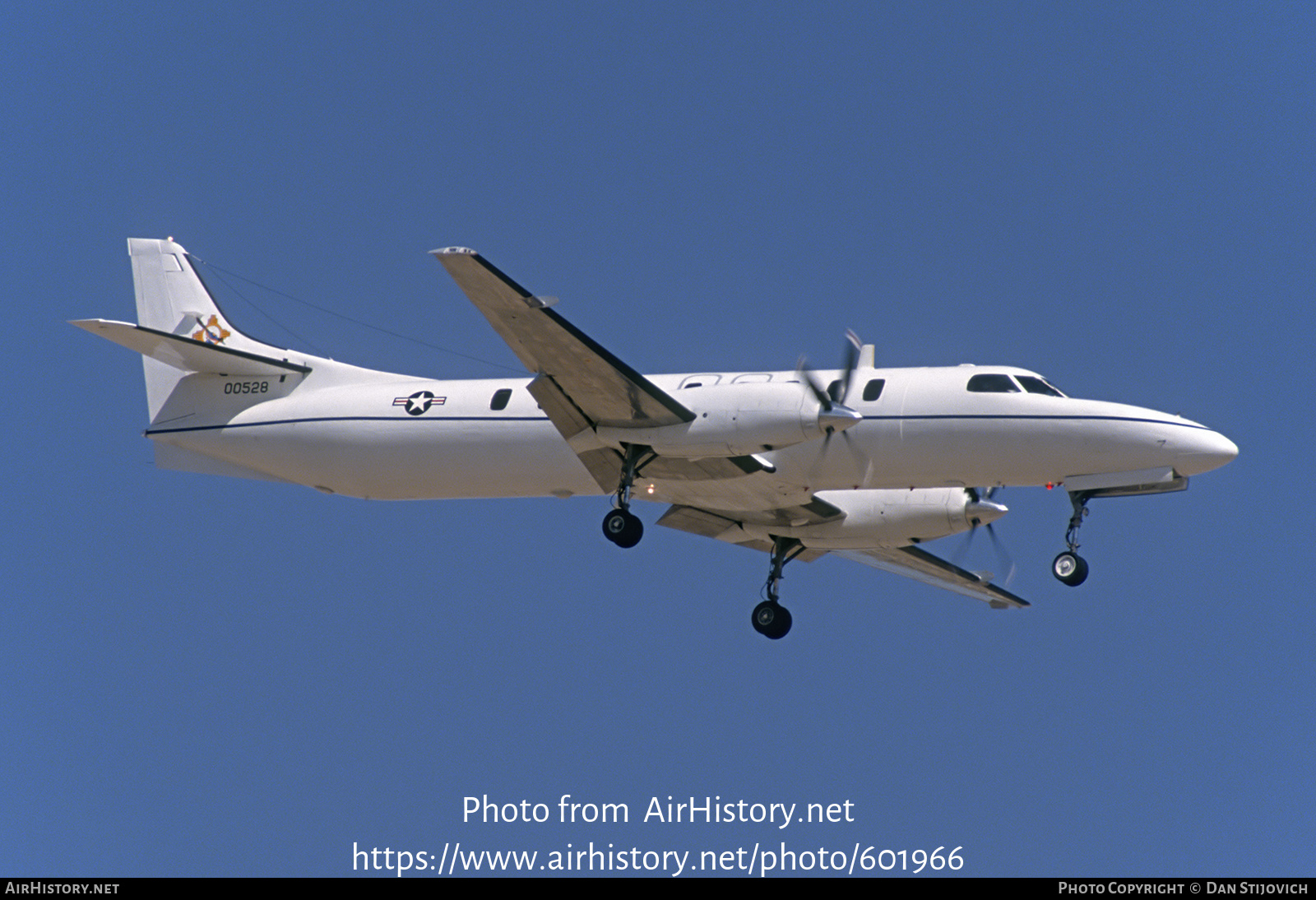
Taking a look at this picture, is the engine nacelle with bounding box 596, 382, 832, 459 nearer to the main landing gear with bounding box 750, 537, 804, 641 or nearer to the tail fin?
the main landing gear with bounding box 750, 537, 804, 641

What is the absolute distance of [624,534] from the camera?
69.5 feet

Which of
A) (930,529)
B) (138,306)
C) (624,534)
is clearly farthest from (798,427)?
(138,306)

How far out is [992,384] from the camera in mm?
20922

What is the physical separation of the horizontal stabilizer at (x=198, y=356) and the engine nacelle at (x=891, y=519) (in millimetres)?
7955

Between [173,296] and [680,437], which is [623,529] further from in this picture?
[173,296]

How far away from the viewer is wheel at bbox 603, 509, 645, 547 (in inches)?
834

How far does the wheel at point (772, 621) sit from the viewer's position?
81.0ft

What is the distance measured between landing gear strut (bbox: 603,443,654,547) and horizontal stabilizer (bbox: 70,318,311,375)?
6.43 m

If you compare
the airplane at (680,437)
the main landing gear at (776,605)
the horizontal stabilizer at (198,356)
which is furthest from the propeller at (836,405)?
the horizontal stabilizer at (198,356)

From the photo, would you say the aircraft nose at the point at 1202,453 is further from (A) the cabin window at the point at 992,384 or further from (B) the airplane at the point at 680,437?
(A) the cabin window at the point at 992,384

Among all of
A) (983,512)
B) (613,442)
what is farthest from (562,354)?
(983,512)

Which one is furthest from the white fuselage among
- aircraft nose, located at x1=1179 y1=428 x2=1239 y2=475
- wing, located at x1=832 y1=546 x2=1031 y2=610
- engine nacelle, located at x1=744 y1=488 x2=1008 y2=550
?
wing, located at x1=832 y1=546 x2=1031 y2=610

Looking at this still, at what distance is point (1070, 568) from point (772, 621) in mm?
5420

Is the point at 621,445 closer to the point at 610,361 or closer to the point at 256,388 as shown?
the point at 610,361
